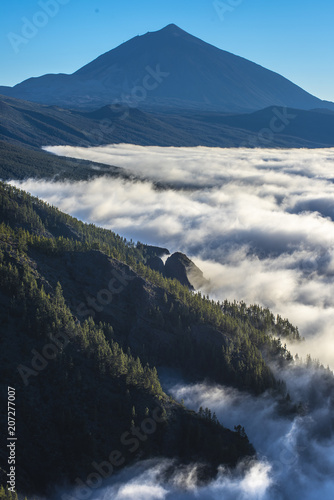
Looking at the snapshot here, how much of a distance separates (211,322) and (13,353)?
5912 centimetres

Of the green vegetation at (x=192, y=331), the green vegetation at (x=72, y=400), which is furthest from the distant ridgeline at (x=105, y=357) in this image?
the green vegetation at (x=192, y=331)

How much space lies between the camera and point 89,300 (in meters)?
124

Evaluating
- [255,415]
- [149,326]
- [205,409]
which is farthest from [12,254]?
[255,415]

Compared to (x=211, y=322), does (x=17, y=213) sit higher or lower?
higher

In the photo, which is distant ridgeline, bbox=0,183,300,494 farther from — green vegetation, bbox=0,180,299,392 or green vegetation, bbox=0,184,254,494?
green vegetation, bbox=0,180,299,392

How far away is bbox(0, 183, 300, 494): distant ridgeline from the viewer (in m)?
83.2

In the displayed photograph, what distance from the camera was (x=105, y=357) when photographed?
96750mm

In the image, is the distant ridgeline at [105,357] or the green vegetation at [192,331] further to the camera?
the green vegetation at [192,331]

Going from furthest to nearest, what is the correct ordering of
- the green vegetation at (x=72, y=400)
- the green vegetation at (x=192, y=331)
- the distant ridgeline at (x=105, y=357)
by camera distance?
the green vegetation at (x=192, y=331) < the distant ridgeline at (x=105, y=357) < the green vegetation at (x=72, y=400)

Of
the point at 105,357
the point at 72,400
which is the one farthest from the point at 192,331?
the point at 72,400

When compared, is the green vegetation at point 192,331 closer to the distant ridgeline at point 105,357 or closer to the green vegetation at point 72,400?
the distant ridgeline at point 105,357

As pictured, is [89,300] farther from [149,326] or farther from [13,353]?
[13,353]

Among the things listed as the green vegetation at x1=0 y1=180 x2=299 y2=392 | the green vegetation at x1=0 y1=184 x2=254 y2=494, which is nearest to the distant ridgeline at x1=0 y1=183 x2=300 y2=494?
the green vegetation at x1=0 y1=184 x2=254 y2=494

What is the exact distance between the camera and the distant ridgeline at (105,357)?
83.2 meters
